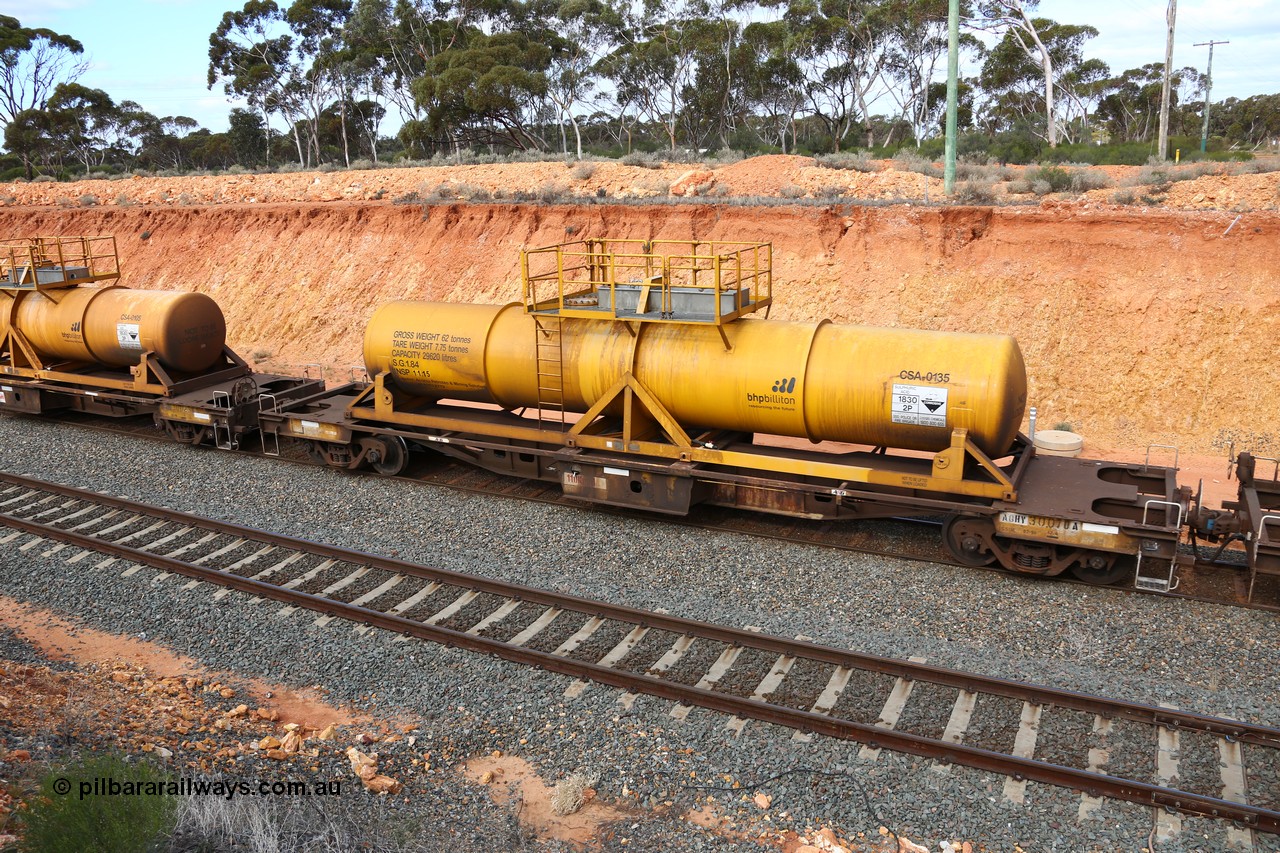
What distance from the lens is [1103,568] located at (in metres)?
10.5

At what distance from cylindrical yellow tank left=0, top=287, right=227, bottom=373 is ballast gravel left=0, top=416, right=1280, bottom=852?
3663mm

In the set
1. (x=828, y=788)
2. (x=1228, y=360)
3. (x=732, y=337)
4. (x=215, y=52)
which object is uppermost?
(x=215, y=52)

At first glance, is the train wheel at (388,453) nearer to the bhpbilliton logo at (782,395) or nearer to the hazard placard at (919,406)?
the bhpbilliton logo at (782,395)

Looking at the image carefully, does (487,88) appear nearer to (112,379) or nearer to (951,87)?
(951,87)

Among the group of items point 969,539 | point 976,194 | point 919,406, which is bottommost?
point 969,539

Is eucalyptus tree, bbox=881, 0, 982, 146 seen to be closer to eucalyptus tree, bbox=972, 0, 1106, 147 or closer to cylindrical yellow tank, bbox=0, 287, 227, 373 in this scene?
eucalyptus tree, bbox=972, 0, 1106, 147

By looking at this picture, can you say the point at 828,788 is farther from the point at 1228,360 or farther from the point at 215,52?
the point at 215,52

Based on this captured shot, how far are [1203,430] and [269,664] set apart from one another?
51.2ft

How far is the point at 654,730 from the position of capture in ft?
26.1

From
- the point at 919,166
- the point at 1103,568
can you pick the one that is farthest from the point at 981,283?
the point at 1103,568

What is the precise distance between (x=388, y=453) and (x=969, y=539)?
28.7ft

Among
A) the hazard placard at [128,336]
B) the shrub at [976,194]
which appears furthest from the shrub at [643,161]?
the hazard placard at [128,336]

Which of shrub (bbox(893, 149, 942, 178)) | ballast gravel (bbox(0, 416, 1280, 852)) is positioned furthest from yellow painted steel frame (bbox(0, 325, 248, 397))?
shrub (bbox(893, 149, 942, 178))

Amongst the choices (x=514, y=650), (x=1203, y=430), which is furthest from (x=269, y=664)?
(x=1203, y=430)
